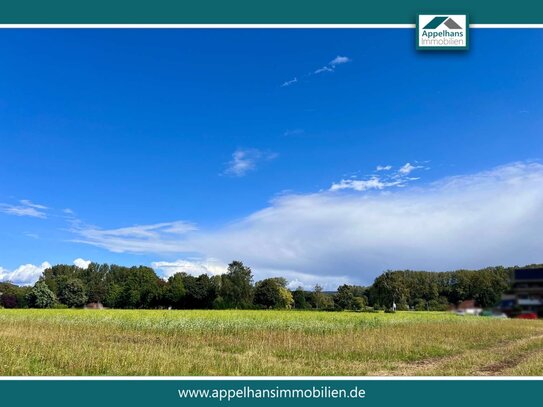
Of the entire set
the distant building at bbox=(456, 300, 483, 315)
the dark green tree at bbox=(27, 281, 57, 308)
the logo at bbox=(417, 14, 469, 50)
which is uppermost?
the logo at bbox=(417, 14, 469, 50)

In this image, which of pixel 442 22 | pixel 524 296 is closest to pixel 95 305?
pixel 524 296

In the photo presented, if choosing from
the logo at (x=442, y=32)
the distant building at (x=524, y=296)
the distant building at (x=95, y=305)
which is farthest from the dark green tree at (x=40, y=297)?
the logo at (x=442, y=32)

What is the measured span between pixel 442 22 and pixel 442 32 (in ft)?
0.83

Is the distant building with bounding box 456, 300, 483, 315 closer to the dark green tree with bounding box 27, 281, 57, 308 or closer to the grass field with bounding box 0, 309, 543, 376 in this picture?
the grass field with bounding box 0, 309, 543, 376

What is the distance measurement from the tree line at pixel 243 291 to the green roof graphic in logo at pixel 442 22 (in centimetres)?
673

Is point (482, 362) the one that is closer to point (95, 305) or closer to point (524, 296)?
point (524, 296)

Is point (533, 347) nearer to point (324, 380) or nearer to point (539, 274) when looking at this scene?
point (539, 274)

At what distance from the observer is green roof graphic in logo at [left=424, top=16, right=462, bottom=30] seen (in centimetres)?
1098

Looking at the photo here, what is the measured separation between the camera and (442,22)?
437 inches

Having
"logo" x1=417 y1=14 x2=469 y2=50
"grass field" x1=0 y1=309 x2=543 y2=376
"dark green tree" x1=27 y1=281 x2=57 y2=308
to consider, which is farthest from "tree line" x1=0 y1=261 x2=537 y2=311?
"logo" x1=417 y1=14 x2=469 y2=50

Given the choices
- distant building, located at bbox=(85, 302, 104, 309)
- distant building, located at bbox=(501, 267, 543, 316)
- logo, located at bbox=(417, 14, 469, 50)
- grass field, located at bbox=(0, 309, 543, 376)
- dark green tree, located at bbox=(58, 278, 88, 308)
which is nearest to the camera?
logo, located at bbox=(417, 14, 469, 50)

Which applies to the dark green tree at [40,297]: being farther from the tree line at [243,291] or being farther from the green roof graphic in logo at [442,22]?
the green roof graphic in logo at [442,22]

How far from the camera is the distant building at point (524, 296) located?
11094mm

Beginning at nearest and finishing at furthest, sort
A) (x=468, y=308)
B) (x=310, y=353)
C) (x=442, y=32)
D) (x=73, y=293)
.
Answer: (x=442, y=32) < (x=468, y=308) < (x=310, y=353) < (x=73, y=293)
